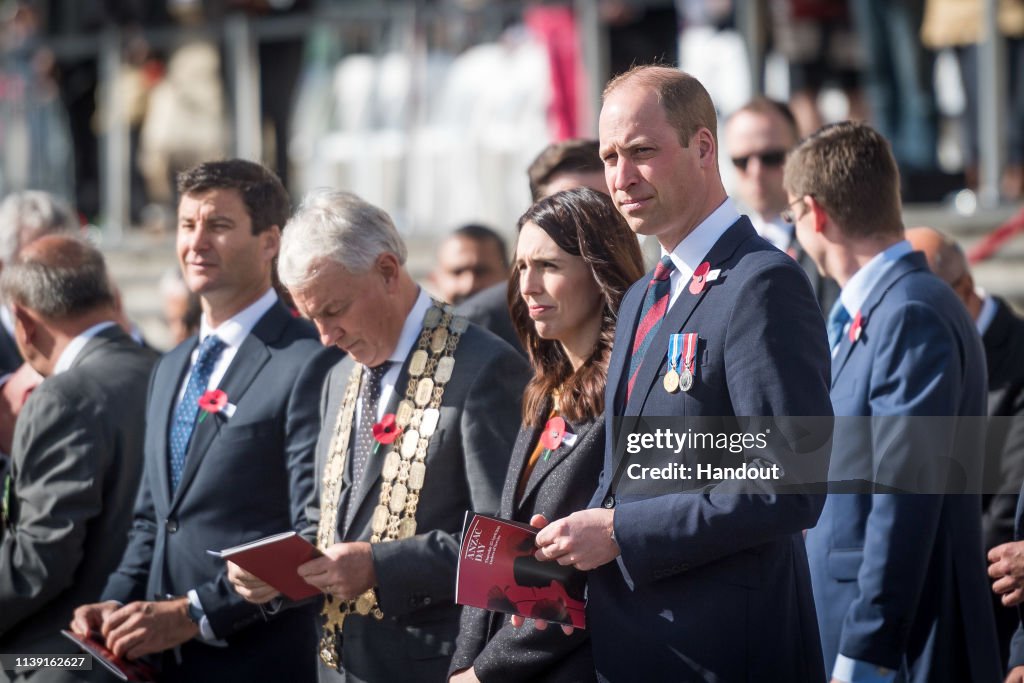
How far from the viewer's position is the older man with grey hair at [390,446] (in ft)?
12.3

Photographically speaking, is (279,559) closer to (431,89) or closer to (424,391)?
(424,391)

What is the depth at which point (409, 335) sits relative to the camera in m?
4.02

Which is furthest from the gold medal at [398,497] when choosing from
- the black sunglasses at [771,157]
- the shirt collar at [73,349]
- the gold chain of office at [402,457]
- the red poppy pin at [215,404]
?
the black sunglasses at [771,157]

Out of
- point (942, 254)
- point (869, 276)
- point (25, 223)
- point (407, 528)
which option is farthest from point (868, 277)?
point (25, 223)

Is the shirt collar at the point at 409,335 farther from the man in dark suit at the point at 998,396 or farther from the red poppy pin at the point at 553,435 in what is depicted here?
the man in dark suit at the point at 998,396

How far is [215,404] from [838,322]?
189 centimetres

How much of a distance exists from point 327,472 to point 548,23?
5.47 m

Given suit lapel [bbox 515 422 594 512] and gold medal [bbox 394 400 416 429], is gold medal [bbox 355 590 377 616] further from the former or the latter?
suit lapel [bbox 515 422 594 512]

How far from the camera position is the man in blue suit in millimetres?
3633

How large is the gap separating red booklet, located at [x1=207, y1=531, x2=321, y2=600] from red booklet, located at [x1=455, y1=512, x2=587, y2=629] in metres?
0.59

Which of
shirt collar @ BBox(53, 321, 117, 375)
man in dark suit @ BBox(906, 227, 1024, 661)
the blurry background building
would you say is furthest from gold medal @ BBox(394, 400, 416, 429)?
the blurry background building

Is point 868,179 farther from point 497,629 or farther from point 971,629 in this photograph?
point 497,629

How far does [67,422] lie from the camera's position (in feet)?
14.7

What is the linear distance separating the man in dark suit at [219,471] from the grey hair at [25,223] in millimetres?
2144
